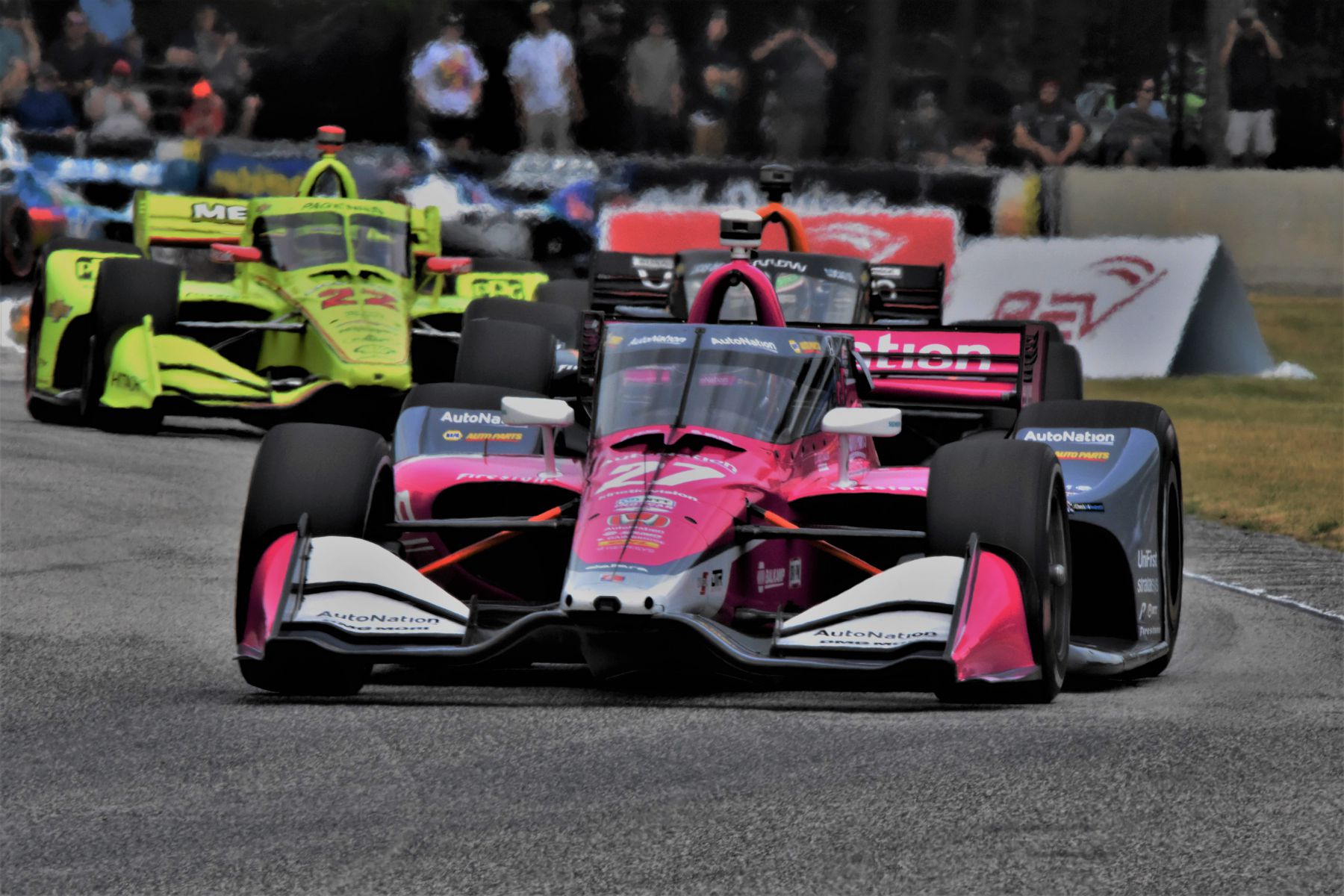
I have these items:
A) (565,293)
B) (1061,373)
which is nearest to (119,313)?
(565,293)

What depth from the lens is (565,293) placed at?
1512 centimetres

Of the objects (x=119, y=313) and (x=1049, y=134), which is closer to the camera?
(x=119, y=313)

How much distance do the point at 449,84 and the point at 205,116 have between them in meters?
2.50

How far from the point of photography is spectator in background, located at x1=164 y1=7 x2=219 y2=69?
893 inches

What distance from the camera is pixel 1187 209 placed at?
2055 centimetres

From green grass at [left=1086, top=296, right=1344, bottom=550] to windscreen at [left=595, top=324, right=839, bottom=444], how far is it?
451cm

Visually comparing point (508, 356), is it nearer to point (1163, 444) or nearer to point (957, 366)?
point (957, 366)

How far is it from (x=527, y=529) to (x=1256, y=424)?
10376 mm

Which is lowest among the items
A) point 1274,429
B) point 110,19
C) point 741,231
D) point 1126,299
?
point 1274,429

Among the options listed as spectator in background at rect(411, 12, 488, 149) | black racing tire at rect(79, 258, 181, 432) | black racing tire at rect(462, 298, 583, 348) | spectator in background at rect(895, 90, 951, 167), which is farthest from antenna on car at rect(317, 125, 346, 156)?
spectator in background at rect(895, 90, 951, 167)

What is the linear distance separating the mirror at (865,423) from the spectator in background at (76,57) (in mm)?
16353

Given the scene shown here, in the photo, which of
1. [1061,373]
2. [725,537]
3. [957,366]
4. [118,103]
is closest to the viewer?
[725,537]

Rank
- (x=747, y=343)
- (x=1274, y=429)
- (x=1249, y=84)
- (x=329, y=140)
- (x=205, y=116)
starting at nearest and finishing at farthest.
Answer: (x=747, y=343) → (x=329, y=140) → (x=1274, y=429) → (x=1249, y=84) → (x=205, y=116)

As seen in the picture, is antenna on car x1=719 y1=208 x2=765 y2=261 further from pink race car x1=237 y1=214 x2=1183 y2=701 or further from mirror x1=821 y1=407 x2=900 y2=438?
mirror x1=821 y1=407 x2=900 y2=438
